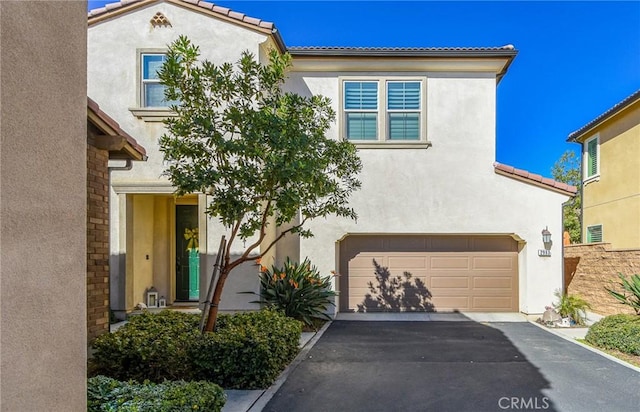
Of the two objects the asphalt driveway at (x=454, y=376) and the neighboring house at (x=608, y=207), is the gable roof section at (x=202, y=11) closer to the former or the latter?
the asphalt driveway at (x=454, y=376)

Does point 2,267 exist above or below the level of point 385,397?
above

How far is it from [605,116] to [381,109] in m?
9.04

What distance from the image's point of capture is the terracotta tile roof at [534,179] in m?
11.3

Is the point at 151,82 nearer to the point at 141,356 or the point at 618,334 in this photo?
the point at 141,356

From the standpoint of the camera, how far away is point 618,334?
798cm

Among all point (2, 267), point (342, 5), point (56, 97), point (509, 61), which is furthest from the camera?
point (509, 61)

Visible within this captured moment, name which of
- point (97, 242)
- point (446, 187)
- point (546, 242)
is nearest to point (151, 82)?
point (97, 242)

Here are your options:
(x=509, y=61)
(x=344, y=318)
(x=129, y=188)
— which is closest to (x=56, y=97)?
(x=129, y=188)

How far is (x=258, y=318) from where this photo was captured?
7.37m

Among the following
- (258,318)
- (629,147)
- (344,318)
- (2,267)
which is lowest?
(344,318)

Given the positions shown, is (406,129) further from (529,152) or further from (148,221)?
(529,152)

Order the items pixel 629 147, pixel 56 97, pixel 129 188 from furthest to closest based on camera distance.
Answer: pixel 629 147 < pixel 129 188 < pixel 56 97

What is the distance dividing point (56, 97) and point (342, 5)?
7.10m

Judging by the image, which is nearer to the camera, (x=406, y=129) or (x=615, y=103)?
(x=406, y=129)
